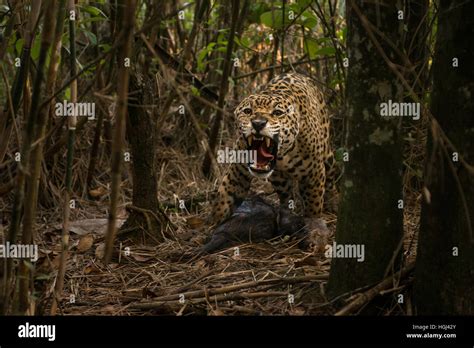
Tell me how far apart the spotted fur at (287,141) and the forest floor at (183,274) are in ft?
1.11

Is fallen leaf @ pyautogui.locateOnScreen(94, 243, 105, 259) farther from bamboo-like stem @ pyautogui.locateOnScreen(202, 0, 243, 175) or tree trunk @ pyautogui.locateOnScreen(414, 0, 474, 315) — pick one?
tree trunk @ pyautogui.locateOnScreen(414, 0, 474, 315)

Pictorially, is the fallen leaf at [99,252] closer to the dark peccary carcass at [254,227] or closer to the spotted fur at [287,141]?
the dark peccary carcass at [254,227]

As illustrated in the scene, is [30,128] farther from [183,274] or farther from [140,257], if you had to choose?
[140,257]

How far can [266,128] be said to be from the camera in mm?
6359

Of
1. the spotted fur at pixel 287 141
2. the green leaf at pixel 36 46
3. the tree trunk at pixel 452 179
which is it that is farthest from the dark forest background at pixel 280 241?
the spotted fur at pixel 287 141

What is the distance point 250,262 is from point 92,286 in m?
1.19

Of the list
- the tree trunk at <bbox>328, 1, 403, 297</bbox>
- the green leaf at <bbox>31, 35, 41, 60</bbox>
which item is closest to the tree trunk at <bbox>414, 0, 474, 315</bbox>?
the tree trunk at <bbox>328, 1, 403, 297</bbox>

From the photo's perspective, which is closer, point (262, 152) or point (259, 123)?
point (259, 123)

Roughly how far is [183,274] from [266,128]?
1.54m

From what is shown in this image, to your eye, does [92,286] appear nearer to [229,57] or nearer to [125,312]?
[125,312]

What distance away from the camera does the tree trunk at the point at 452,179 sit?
3.92m

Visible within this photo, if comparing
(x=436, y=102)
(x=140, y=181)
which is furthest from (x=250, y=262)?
(x=436, y=102)

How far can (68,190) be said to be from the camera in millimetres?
4234

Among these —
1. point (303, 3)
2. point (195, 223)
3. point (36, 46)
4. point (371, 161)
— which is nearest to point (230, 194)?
→ point (195, 223)
